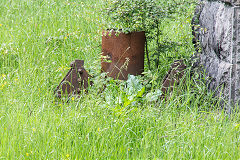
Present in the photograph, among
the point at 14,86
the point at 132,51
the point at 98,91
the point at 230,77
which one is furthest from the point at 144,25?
the point at 14,86

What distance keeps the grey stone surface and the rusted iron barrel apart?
0.66 meters

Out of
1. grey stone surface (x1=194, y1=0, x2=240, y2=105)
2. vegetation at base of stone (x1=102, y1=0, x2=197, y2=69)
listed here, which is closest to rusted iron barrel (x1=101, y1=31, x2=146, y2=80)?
vegetation at base of stone (x1=102, y1=0, x2=197, y2=69)

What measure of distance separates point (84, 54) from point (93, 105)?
1.75 metres

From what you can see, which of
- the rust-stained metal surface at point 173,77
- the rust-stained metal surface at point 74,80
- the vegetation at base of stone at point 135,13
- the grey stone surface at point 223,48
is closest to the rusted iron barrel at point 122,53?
the vegetation at base of stone at point 135,13

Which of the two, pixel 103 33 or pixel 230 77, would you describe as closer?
pixel 230 77

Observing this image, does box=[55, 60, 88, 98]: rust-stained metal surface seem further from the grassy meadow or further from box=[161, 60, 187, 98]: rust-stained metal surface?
box=[161, 60, 187, 98]: rust-stained metal surface

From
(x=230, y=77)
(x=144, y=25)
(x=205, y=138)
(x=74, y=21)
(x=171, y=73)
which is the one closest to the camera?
(x=205, y=138)

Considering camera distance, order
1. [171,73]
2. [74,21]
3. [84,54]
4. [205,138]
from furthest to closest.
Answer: [74,21]
[84,54]
[171,73]
[205,138]

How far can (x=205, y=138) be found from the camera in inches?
96.0

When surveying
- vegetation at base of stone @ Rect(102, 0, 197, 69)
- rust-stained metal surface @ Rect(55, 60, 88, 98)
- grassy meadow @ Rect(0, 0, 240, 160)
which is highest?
vegetation at base of stone @ Rect(102, 0, 197, 69)

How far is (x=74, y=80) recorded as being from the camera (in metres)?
3.49

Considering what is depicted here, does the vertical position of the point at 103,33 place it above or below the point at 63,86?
above

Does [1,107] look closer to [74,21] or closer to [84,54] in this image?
[84,54]

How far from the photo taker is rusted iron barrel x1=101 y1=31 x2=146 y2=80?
11.7 ft
